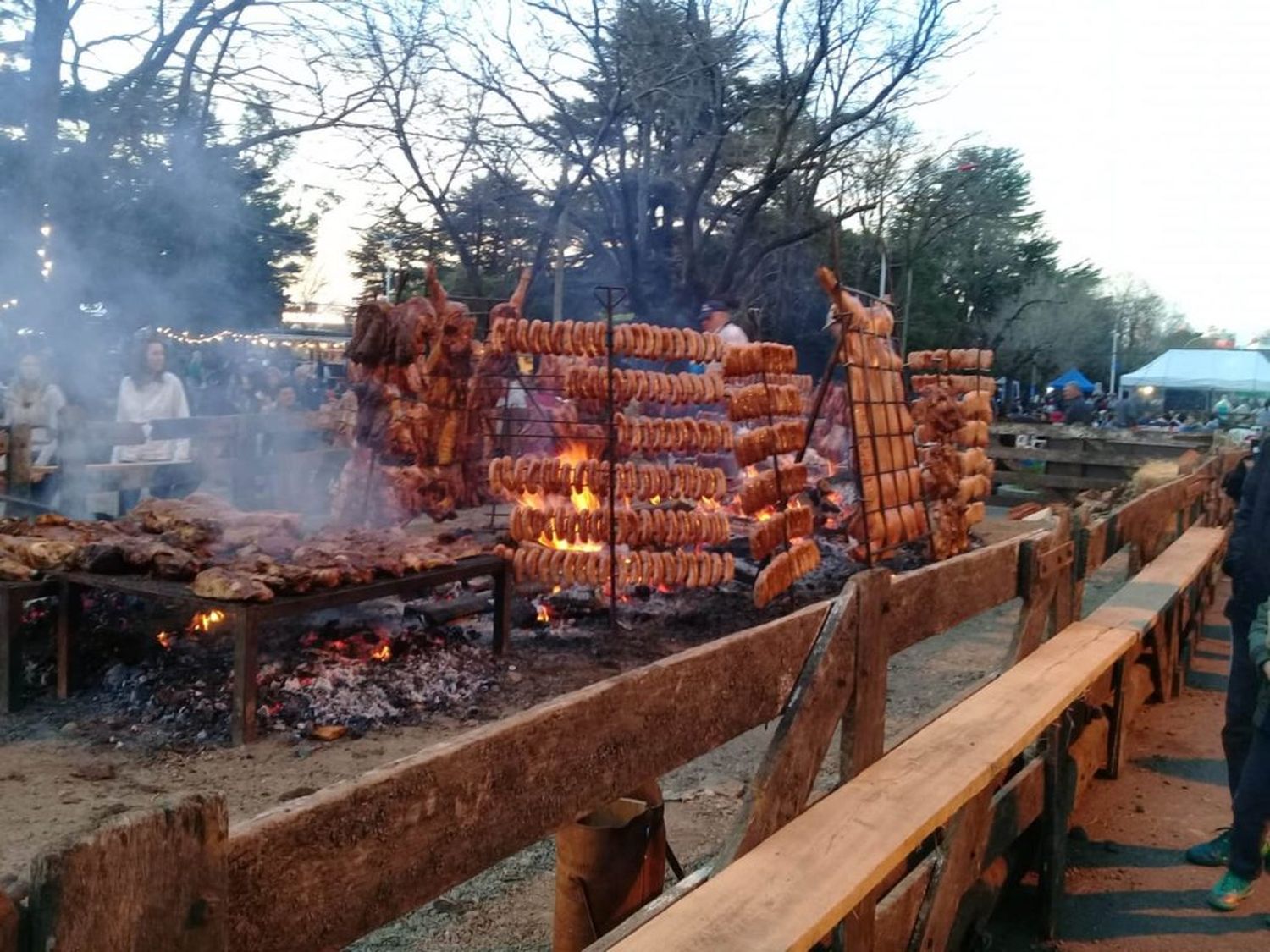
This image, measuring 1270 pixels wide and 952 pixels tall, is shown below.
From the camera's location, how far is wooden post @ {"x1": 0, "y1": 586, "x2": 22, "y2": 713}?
19.5 feet

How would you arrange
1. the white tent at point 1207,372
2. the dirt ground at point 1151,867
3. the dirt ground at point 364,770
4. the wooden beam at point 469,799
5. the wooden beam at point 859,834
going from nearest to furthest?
the wooden beam at point 469,799 → the wooden beam at point 859,834 → the dirt ground at point 364,770 → the dirt ground at point 1151,867 → the white tent at point 1207,372

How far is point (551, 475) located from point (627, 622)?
1.47m

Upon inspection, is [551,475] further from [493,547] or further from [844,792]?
[844,792]

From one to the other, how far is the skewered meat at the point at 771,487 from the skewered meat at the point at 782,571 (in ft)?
1.57

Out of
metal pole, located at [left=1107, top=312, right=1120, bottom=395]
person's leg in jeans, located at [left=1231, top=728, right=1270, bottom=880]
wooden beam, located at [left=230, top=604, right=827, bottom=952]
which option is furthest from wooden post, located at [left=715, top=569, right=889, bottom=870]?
metal pole, located at [left=1107, top=312, right=1120, bottom=395]

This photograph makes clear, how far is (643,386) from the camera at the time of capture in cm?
833

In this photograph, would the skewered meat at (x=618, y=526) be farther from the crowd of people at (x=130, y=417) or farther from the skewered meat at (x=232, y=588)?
the crowd of people at (x=130, y=417)

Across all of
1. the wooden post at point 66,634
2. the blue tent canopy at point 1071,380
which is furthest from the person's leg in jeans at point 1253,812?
the blue tent canopy at point 1071,380

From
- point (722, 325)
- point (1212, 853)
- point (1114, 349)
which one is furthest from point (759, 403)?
point (1114, 349)

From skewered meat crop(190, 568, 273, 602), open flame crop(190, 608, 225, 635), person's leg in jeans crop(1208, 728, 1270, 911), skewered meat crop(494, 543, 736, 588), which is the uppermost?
skewered meat crop(190, 568, 273, 602)

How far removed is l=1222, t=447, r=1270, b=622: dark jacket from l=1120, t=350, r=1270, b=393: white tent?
1543 inches

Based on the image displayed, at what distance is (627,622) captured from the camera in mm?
8594

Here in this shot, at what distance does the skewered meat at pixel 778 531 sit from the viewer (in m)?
8.74

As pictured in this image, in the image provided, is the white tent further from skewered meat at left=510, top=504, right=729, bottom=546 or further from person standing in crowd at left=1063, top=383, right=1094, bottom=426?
skewered meat at left=510, top=504, right=729, bottom=546
